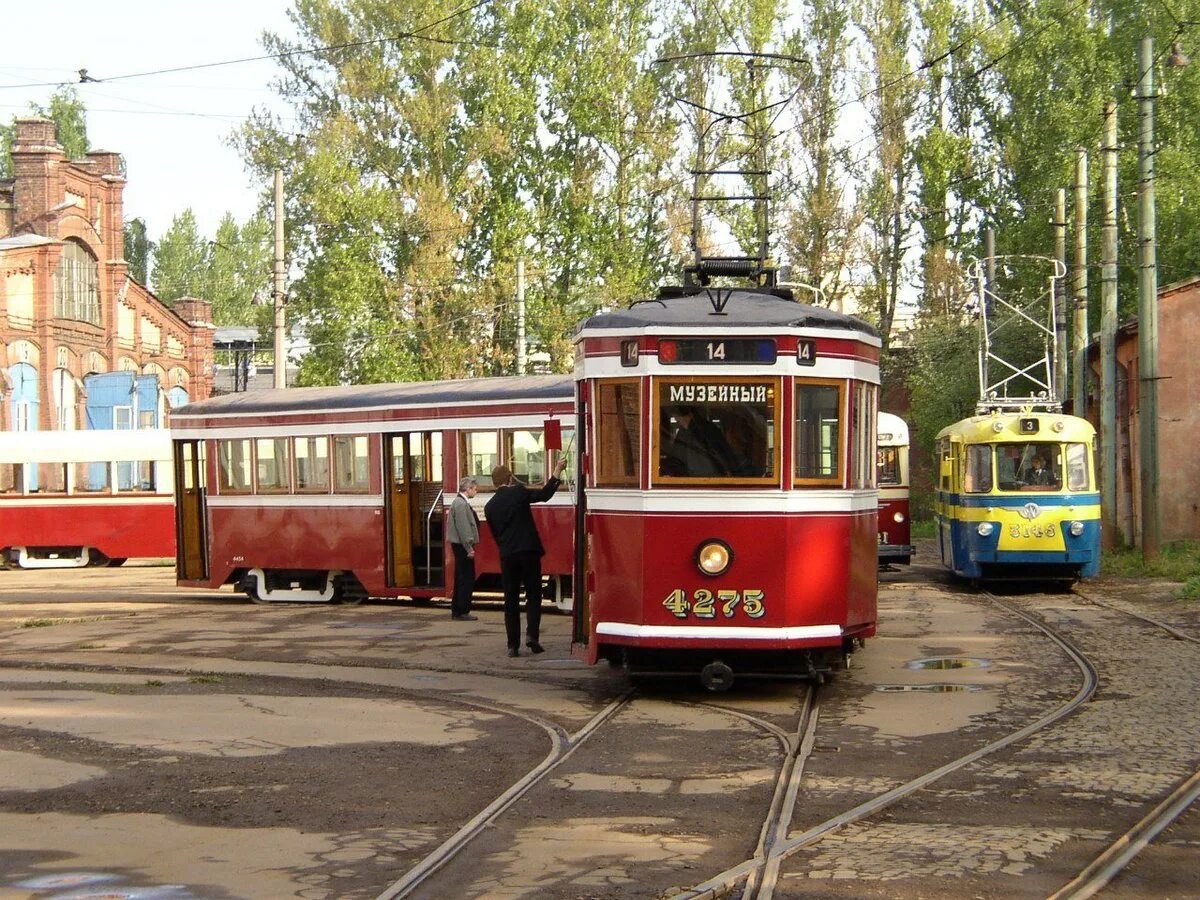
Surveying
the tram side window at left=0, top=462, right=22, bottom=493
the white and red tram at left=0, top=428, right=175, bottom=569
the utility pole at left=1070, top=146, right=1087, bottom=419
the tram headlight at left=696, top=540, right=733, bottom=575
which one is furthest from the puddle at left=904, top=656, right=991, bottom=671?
the tram side window at left=0, top=462, right=22, bottom=493

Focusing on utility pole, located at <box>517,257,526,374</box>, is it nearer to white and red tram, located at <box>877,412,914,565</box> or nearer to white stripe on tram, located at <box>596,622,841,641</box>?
white and red tram, located at <box>877,412,914,565</box>

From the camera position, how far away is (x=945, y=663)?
14625 millimetres

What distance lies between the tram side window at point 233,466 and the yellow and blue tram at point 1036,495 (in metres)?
10.2

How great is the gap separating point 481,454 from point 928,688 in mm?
9700

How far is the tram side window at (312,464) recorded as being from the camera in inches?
893

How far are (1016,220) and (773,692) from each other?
36610 millimetres

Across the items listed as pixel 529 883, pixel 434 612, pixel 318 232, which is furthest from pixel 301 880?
pixel 318 232

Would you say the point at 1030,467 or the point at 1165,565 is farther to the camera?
the point at 1165,565

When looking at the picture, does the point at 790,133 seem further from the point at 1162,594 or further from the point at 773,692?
the point at 773,692

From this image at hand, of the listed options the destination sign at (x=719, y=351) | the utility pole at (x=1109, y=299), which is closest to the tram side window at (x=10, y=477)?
the utility pole at (x=1109, y=299)

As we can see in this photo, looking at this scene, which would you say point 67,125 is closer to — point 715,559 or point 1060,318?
point 1060,318

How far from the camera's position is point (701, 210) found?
47000 mm

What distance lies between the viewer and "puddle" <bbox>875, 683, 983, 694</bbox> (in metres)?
12.6

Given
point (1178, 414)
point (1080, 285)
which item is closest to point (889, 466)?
point (1080, 285)
